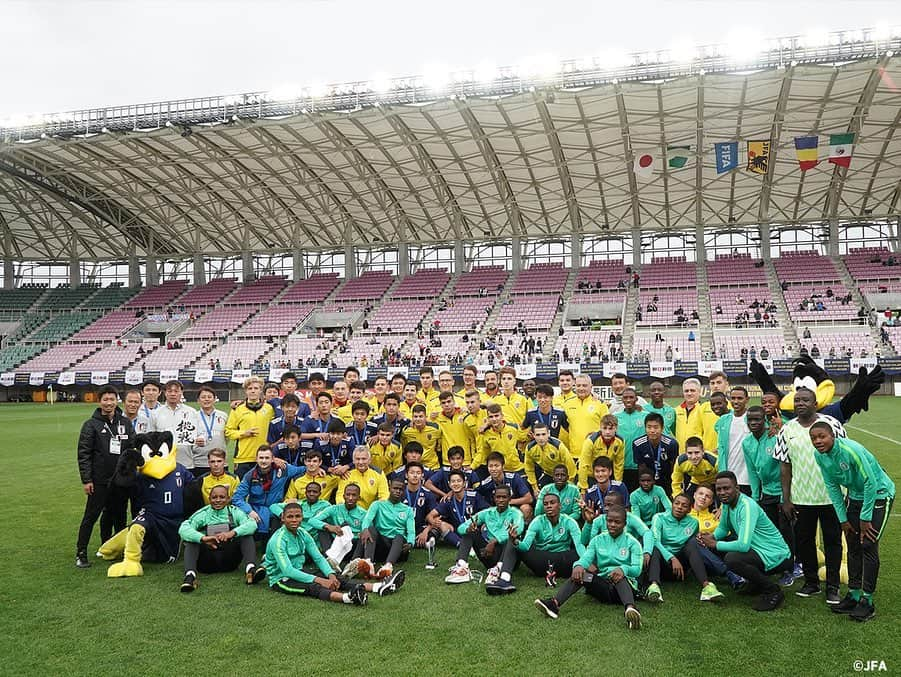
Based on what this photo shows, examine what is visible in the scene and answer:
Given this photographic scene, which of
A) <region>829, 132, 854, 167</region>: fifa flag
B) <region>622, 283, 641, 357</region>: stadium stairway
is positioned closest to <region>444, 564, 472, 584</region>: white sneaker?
<region>829, 132, 854, 167</region>: fifa flag

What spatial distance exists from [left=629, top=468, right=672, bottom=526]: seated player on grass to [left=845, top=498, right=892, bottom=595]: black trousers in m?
1.73

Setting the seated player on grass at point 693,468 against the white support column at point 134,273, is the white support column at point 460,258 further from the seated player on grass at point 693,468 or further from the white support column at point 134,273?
the seated player on grass at point 693,468

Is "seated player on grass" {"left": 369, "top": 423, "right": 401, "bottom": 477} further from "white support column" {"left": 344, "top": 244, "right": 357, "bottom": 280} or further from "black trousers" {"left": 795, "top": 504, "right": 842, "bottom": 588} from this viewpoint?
"white support column" {"left": 344, "top": 244, "right": 357, "bottom": 280}

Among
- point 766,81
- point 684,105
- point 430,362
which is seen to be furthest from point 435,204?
point 766,81

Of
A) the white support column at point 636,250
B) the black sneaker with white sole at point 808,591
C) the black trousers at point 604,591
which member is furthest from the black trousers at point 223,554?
the white support column at point 636,250

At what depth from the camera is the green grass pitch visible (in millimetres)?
4715

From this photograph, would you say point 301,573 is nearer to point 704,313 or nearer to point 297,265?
point 704,313

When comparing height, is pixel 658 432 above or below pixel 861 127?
below

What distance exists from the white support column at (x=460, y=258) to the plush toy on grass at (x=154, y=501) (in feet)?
135

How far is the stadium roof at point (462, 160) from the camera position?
27.8 m

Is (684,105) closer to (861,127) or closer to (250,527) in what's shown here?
(861,127)

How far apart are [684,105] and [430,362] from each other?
56.9 ft

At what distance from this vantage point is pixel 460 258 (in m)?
48.0

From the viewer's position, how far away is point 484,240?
154 feet
